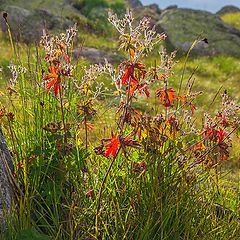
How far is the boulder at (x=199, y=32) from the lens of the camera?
19.1m

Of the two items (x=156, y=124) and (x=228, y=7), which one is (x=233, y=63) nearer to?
(x=156, y=124)

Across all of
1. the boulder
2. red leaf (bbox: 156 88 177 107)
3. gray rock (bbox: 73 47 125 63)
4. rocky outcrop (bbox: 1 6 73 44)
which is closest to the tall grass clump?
red leaf (bbox: 156 88 177 107)

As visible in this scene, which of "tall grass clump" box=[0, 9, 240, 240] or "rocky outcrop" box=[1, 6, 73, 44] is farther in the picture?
"rocky outcrop" box=[1, 6, 73, 44]

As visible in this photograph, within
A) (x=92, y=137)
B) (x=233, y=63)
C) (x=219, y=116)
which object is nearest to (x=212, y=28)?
(x=233, y=63)

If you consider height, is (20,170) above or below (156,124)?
below

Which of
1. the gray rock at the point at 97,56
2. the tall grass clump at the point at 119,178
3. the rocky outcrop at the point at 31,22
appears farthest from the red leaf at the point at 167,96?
the rocky outcrop at the point at 31,22

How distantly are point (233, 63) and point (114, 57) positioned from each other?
4.72m

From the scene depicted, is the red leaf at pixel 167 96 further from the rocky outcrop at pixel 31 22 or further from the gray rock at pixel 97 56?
the rocky outcrop at pixel 31 22

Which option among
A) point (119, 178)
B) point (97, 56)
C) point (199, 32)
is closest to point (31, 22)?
point (97, 56)

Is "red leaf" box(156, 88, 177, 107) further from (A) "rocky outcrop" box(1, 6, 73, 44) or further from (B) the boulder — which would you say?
(B) the boulder

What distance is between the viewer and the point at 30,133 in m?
3.80

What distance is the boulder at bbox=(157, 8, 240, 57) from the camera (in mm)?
19078

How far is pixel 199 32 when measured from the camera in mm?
20875

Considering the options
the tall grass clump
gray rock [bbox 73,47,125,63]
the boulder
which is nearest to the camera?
the tall grass clump
